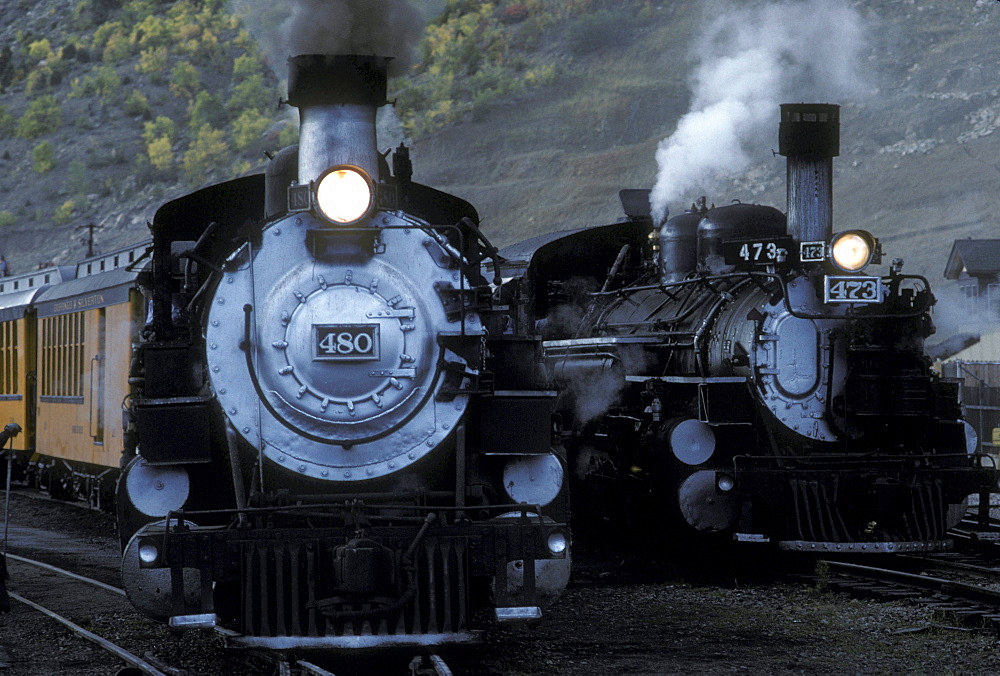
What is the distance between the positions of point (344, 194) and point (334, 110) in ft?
1.68

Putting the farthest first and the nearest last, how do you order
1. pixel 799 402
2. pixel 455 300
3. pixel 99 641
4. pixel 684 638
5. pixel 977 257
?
pixel 977 257
pixel 799 402
pixel 684 638
pixel 99 641
pixel 455 300

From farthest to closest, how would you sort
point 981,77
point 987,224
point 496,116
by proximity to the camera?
point 496,116
point 981,77
point 987,224

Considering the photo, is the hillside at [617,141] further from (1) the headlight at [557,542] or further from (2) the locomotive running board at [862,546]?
(1) the headlight at [557,542]

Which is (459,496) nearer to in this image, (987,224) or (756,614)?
(756,614)

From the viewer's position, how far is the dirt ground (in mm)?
6336

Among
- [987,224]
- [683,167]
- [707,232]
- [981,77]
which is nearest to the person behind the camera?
[707,232]

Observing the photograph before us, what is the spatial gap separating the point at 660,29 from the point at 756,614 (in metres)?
69.7

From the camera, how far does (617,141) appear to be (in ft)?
204

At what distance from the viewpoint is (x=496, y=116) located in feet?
226

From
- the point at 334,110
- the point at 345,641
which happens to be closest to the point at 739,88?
the point at 334,110

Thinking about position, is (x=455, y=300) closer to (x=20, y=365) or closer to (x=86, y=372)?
(x=86, y=372)

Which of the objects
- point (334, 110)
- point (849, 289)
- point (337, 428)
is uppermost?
point (334, 110)

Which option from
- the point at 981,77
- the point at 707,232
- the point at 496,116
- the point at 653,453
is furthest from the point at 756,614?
the point at 496,116

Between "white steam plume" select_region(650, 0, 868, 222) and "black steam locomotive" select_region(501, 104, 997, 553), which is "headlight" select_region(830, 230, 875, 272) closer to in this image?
"black steam locomotive" select_region(501, 104, 997, 553)
